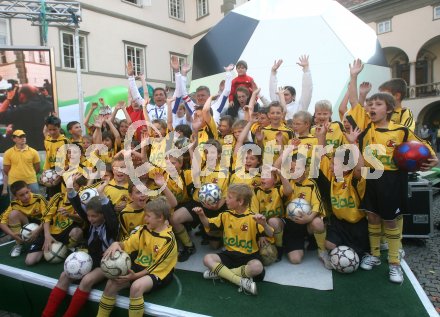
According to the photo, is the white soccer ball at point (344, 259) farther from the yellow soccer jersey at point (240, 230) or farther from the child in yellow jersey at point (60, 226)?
the child in yellow jersey at point (60, 226)

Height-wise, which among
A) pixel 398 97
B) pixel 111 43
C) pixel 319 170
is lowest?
pixel 319 170

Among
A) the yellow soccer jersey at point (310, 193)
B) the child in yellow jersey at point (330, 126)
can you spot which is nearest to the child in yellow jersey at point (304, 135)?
the child in yellow jersey at point (330, 126)

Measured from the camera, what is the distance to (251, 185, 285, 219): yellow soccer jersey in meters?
4.31

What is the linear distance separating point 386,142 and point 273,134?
73.4 inches

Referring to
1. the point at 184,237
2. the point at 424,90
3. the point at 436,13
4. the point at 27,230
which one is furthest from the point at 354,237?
the point at 424,90

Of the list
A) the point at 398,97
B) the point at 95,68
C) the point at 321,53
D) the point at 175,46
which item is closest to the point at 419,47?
the point at 175,46

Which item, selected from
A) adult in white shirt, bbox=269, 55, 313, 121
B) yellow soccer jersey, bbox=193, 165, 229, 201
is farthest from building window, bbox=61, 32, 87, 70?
yellow soccer jersey, bbox=193, 165, 229, 201

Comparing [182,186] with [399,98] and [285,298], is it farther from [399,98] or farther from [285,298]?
[399,98]

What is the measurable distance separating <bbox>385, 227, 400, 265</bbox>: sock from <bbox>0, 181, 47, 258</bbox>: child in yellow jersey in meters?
4.71

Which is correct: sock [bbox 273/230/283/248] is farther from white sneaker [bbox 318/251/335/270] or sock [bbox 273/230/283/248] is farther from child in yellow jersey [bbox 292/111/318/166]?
child in yellow jersey [bbox 292/111/318/166]

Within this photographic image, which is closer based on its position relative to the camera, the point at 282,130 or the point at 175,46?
the point at 282,130

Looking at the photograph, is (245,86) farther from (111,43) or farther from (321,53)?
(111,43)

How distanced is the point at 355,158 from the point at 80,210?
3462 mm

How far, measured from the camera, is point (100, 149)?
5.98 metres
